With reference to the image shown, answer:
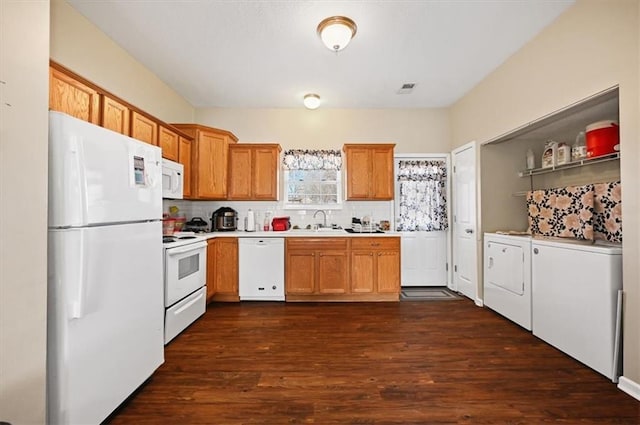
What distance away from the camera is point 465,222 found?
3809mm

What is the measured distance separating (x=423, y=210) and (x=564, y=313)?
2.23 metres

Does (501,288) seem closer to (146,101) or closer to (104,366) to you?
(104,366)

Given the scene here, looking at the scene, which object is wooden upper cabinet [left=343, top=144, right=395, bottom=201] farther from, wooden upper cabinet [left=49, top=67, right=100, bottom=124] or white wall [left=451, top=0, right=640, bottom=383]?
wooden upper cabinet [left=49, top=67, right=100, bottom=124]

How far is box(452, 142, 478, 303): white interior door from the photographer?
11.8 ft

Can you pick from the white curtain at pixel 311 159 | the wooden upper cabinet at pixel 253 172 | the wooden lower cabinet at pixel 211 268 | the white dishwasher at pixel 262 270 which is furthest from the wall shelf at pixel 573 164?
the wooden lower cabinet at pixel 211 268

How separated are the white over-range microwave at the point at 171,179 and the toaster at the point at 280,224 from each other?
4.56 ft

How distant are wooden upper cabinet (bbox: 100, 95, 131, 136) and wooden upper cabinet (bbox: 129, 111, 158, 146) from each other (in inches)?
2.5

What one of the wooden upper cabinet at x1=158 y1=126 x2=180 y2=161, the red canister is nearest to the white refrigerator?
the wooden upper cabinet at x1=158 y1=126 x2=180 y2=161

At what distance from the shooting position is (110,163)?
60.0 inches

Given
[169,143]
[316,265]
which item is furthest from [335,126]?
[169,143]

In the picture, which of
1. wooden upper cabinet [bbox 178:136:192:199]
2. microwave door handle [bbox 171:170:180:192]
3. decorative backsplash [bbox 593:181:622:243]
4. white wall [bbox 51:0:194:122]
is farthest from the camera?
wooden upper cabinet [bbox 178:136:192:199]

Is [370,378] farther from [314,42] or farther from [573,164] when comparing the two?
[314,42]

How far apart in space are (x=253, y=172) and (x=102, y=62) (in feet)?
6.61

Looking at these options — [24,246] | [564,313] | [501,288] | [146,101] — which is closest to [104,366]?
[24,246]
